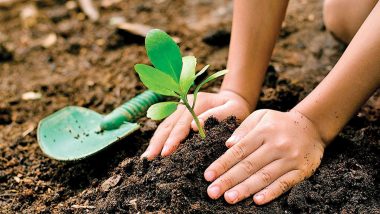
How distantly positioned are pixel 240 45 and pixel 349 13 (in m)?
0.48

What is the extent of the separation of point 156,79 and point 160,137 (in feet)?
1.02

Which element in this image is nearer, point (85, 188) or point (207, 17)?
point (85, 188)

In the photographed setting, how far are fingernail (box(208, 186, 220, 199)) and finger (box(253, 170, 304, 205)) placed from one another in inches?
3.8

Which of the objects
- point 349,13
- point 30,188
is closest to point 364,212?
point 349,13

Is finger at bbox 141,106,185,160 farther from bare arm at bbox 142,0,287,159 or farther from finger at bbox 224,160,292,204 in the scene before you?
finger at bbox 224,160,292,204

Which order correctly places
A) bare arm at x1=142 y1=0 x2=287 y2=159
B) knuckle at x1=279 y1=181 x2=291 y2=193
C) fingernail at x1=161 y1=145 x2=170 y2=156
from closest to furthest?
knuckle at x1=279 y1=181 x2=291 y2=193, fingernail at x1=161 y1=145 x2=170 y2=156, bare arm at x1=142 y1=0 x2=287 y2=159

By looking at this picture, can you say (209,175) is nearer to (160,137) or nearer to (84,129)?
(160,137)

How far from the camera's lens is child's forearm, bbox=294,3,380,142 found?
1313mm

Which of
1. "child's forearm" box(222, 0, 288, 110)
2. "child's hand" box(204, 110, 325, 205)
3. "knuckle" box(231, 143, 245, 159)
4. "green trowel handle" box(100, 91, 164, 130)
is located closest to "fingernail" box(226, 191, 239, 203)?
"child's hand" box(204, 110, 325, 205)

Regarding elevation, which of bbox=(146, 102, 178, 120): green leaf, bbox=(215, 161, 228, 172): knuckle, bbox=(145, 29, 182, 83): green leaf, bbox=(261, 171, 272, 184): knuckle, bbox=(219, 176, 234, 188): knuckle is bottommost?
bbox=(219, 176, 234, 188): knuckle

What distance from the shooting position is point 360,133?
62.3 inches

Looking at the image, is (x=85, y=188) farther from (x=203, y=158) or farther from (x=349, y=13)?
(x=349, y=13)

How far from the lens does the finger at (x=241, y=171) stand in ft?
4.17

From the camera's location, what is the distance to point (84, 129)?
5.46 ft
